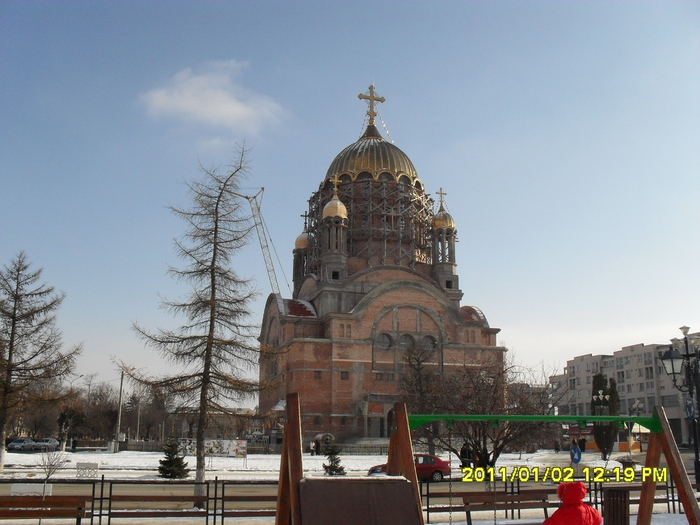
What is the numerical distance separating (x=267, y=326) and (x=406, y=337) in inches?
493

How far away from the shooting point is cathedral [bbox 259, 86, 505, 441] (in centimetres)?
4828

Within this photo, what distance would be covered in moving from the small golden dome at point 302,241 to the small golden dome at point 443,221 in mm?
11733

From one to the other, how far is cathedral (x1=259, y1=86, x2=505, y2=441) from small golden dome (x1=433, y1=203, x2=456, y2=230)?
84 millimetres

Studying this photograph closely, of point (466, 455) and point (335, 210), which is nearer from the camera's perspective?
point (466, 455)

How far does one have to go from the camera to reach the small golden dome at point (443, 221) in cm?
5778

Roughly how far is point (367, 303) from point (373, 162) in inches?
572

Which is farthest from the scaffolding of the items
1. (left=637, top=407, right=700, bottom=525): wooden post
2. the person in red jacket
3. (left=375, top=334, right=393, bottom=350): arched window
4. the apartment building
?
the person in red jacket


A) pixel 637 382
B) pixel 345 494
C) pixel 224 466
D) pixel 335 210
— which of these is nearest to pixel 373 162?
pixel 335 210

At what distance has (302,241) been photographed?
6275 centimetres

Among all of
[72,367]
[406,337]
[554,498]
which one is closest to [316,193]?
[406,337]

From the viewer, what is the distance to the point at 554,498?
750 inches

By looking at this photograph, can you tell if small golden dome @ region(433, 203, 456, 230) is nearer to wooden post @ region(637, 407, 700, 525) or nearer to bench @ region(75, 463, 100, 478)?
bench @ region(75, 463, 100, 478)

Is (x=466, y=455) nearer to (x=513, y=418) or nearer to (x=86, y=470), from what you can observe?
(x=86, y=470)

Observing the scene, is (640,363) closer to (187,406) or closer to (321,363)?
(321,363)
